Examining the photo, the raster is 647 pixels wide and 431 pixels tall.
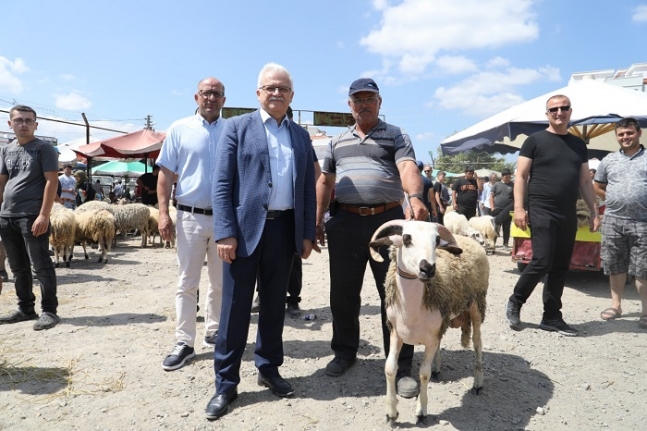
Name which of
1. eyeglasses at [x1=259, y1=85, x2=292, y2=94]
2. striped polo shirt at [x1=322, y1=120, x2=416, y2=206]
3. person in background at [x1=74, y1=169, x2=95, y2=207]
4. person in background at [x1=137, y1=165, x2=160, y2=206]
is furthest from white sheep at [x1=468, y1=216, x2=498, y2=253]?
person in background at [x1=74, y1=169, x2=95, y2=207]

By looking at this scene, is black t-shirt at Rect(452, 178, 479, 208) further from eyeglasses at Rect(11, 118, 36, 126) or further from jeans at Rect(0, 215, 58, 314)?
eyeglasses at Rect(11, 118, 36, 126)

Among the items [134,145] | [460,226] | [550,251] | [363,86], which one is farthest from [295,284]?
[134,145]

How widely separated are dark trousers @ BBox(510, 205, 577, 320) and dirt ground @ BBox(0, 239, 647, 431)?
1.34 ft

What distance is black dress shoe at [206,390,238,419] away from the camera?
2.71 m

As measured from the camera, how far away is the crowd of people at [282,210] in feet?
9.32

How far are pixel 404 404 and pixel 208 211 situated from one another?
215cm

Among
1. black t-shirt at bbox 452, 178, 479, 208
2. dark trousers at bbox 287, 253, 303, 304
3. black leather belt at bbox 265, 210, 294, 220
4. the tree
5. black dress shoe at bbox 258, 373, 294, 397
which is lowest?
black dress shoe at bbox 258, 373, 294, 397

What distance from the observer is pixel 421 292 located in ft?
8.84

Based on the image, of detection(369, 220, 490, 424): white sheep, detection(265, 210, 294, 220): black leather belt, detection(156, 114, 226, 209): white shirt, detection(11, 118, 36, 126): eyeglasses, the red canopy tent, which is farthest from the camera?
the red canopy tent

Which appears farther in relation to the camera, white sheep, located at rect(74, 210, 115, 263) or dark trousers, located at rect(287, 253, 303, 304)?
white sheep, located at rect(74, 210, 115, 263)

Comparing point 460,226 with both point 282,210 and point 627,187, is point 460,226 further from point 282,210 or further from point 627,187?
point 282,210

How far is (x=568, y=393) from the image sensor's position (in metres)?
3.17

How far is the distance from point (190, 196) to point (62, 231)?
5.59 metres

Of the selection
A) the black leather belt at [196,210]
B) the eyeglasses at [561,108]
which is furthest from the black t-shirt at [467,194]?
the black leather belt at [196,210]
